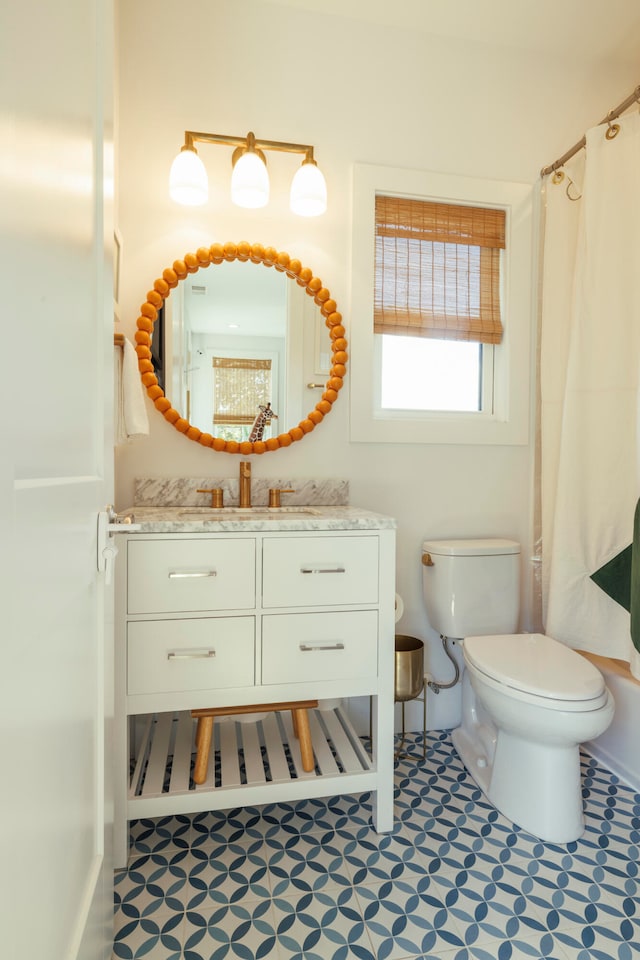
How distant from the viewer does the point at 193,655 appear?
58.5 inches

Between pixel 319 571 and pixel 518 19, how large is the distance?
6.97 feet

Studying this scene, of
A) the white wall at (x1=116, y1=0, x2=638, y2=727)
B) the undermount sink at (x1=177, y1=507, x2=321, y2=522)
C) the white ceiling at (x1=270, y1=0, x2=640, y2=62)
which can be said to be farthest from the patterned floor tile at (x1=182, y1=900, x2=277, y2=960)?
the white ceiling at (x1=270, y1=0, x2=640, y2=62)

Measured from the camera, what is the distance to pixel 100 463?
1018mm

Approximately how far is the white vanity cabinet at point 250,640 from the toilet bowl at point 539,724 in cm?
33

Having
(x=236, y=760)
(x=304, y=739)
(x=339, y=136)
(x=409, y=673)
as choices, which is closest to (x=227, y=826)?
(x=236, y=760)

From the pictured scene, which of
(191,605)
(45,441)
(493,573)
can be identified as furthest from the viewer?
(493,573)

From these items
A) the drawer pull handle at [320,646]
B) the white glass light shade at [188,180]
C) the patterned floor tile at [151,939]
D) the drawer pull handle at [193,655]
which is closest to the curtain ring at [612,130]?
the white glass light shade at [188,180]

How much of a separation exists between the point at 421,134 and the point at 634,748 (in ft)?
7.61

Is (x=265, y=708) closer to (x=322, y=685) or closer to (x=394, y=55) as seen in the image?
(x=322, y=685)

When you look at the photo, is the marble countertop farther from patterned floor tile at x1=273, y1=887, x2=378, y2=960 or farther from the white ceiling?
the white ceiling

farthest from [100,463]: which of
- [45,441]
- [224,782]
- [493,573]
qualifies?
[493,573]

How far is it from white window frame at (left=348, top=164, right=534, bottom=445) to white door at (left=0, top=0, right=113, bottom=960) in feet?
3.83

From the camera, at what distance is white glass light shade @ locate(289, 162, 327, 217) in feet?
6.22

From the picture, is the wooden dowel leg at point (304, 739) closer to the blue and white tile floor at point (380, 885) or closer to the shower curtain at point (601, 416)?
the blue and white tile floor at point (380, 885)
